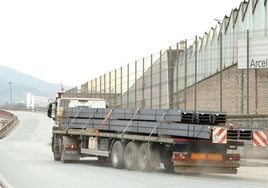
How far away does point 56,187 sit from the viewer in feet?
47.5

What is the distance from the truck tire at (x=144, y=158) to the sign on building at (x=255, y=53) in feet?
35.0

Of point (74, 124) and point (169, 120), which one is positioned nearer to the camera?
point (169, 120)

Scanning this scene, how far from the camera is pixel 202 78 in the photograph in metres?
32.8

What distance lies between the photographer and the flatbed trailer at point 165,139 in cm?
1827

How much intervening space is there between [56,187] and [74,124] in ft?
37.7

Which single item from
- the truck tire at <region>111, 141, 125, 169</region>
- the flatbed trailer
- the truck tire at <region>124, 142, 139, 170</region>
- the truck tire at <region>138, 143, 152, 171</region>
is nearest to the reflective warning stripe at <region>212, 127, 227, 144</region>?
the flatbed trailer

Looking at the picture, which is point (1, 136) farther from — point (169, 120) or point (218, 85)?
point (169, 120)

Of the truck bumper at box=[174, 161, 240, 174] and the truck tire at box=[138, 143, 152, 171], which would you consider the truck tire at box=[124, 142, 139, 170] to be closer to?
the truck tire at box=[138, 143, 152, 171]

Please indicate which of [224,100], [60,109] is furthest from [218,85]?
[60,109]

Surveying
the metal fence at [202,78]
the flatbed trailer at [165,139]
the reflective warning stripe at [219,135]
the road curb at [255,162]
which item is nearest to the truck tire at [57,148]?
the flatbed trailer at [165,139]

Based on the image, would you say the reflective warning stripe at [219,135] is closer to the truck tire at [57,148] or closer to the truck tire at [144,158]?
the truck tire at [144,158]

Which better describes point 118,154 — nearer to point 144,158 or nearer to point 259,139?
point 144,158

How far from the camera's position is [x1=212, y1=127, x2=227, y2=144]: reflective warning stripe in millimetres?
17484

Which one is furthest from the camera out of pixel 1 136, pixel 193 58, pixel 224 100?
pixel 1 136
